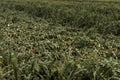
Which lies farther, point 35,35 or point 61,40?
point 35,35

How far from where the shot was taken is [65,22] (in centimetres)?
1288

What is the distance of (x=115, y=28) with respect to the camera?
1041cm

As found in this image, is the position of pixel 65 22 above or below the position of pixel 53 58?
below

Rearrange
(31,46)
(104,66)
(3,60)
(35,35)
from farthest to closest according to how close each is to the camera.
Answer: (35,35) < (31,46) < (3,60) < (104,66)

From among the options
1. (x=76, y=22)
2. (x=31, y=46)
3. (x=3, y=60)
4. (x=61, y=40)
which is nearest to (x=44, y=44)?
(x=31, y=46)

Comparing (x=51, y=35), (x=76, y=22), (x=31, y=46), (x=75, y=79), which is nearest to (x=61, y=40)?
(x=51, y=35)

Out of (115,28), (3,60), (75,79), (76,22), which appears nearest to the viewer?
(75,79)

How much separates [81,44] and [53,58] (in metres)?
1.74

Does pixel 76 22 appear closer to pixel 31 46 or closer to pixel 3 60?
pixel 31 46

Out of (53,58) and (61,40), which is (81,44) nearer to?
(61,40)

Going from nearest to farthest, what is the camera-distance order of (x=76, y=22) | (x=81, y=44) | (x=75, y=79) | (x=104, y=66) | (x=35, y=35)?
(x=75, y=79) → (x=104, y=66) → (x=81, y=44) → (x=35, y=35) → (x=76, y=22)

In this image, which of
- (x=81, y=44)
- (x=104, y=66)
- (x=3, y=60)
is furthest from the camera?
(x=81, y=44)

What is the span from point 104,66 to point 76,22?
7465 millimetres

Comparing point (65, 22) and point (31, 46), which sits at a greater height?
point (31, 46)
